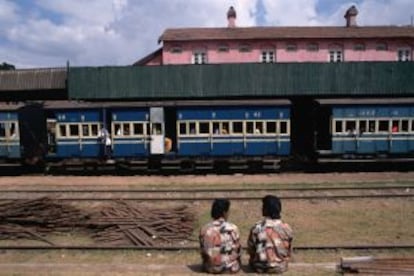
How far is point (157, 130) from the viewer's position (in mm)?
24484

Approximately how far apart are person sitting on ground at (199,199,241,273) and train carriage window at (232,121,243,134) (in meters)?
16.4

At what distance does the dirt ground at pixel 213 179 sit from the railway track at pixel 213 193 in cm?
241

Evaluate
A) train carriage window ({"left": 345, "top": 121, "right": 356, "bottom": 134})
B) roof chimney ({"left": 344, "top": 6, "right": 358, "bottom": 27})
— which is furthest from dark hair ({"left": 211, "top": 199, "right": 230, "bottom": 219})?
roof chimney ({"left": 344, "top": 6, "right": 358, "bottom": 27})

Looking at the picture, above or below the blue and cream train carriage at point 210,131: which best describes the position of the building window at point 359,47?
above

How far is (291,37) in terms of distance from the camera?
4866 centimetres

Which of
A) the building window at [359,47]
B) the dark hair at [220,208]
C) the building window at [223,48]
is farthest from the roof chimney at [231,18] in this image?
the dark hair at [220,208]

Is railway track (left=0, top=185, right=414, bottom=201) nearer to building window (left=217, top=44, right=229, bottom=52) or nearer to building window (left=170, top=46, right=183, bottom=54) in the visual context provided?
building window (left=170, top=46, right=183, bottom=54)

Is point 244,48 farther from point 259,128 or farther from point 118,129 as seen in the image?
point 118,129

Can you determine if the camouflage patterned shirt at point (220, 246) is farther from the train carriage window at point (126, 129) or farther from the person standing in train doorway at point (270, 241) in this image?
the train carriage window at point (126, 129)

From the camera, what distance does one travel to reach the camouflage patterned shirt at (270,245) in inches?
304

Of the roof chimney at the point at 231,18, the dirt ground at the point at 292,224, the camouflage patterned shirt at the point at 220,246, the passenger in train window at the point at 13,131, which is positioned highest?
the roof chimney at the point at 231,18

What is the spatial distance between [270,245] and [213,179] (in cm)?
1463

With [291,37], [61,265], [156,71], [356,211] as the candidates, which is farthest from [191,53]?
[61,265]

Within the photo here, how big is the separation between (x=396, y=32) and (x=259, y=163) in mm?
32510
